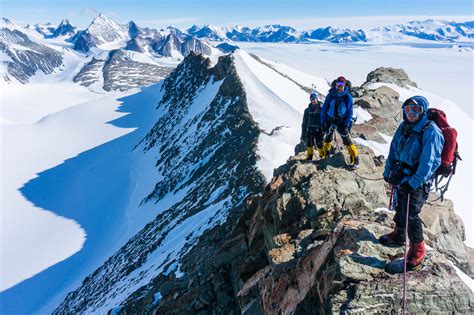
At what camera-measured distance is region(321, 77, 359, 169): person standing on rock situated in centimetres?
1473

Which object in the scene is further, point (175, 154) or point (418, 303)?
point (175, 154)

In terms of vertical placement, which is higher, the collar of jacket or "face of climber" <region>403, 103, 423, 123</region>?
"face of climber" <region>403, 103, 423, 123</region>

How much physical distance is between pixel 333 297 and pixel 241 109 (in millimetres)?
45883

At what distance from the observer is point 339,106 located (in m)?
14.9

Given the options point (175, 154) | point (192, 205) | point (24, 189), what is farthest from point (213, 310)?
point (24, 189)

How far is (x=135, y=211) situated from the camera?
170ft

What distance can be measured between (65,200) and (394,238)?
6354 cm

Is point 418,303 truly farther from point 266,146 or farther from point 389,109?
point 389,109

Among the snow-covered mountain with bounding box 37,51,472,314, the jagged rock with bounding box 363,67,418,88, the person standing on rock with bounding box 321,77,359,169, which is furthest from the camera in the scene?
the jagged rock with bounding box 363,67,418,88

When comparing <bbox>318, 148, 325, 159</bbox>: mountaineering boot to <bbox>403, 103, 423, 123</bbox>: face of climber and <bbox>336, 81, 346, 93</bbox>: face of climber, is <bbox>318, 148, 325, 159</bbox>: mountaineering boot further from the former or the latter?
<bbox>403, 103, 423, 123</bbox>: face of climber

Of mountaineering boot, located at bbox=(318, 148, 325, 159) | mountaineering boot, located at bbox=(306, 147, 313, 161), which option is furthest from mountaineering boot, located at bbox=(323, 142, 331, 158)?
mountaineering boot, located at bbox=(306, 147, 313, 161)

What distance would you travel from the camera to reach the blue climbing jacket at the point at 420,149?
8.05m

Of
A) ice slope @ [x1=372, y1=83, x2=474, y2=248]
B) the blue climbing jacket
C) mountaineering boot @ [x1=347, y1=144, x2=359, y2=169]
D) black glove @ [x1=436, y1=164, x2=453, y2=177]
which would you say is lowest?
ice slope @ [x1=372, y1=83, x2=474, y2=248]

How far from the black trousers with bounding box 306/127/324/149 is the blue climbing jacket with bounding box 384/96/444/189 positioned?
25.9 ft
